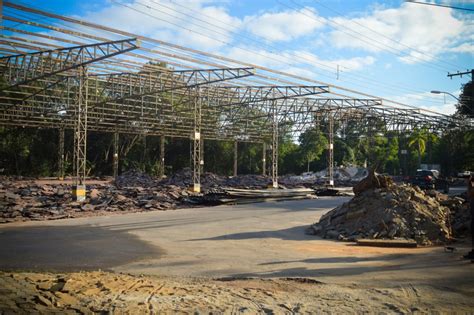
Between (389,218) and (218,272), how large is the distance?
22.6 feet

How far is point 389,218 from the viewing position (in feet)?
40.0

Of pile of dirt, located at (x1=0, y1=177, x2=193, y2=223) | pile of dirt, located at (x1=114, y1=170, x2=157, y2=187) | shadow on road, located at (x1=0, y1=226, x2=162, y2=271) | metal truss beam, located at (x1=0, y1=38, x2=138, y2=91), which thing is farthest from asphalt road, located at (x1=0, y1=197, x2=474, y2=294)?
pile of dirt, located at (x1=114, y1=170, x2=157, y2=187)

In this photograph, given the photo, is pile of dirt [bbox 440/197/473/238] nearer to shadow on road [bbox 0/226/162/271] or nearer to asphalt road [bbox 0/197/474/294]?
asphalt road [bbox 0/197/474/294]

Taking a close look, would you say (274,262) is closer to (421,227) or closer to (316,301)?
(316,301)

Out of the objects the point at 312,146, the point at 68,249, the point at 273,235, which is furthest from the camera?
the point at 312,146

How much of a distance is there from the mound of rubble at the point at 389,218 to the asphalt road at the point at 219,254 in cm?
95

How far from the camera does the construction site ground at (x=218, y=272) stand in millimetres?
5543

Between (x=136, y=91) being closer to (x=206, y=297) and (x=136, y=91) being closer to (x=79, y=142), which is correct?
(x=79, y=142)

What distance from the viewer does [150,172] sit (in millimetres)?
59688

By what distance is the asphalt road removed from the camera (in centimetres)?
764

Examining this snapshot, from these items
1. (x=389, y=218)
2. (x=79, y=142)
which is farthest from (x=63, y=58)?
(x=389, y=218)

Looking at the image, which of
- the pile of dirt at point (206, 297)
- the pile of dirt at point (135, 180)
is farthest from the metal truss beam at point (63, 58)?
the pile of dirt at point (135, 180)

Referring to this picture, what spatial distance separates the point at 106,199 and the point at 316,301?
1817cm

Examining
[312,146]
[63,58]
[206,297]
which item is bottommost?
[206,297]
